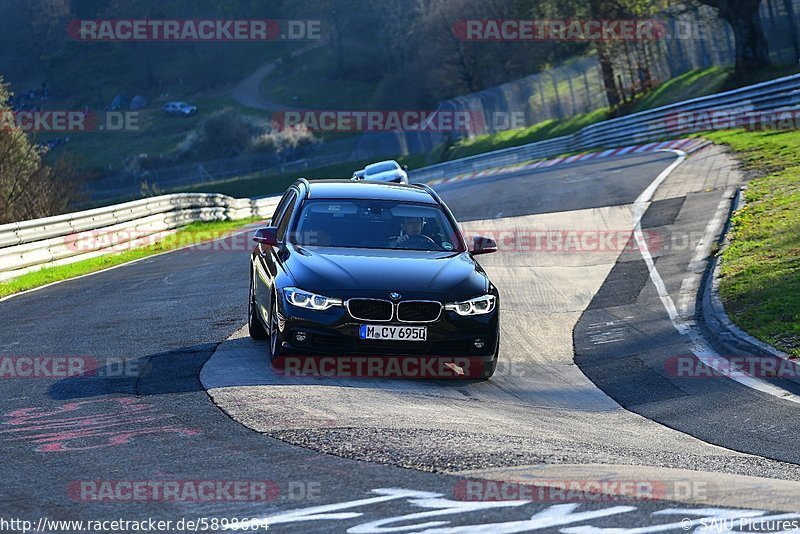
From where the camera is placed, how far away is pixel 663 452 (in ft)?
25.4

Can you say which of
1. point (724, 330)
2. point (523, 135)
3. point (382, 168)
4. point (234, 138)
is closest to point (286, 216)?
point (724, 330)

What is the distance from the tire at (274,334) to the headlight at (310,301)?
30cm

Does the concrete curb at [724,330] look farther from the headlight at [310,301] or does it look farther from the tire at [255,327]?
the tire at [255,327]

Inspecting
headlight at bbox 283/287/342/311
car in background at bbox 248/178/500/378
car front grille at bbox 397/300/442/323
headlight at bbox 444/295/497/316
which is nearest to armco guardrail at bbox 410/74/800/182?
car in background at bbox 248/178/500/378

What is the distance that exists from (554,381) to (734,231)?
7.94 m

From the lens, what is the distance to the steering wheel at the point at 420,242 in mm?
10953

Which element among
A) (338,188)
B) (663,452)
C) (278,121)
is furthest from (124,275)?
(278,121)

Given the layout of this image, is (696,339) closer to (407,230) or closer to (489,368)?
(489,368)

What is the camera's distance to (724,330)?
1202 cm

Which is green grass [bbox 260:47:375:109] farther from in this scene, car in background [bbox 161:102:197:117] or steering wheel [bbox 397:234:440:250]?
steering wheel [bbox 397:234:440:250]

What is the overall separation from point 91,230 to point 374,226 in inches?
563

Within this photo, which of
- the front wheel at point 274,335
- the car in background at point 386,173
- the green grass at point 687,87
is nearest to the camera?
the front wheel at point 274,335

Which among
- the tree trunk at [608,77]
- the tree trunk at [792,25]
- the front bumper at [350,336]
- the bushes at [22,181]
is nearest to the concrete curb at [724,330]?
the front bumper at [350,336]

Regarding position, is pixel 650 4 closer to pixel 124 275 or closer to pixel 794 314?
pixel 124 275
